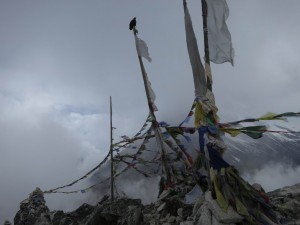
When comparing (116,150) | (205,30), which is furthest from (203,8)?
(116,150)

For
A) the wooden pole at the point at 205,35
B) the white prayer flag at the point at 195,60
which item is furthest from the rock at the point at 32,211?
the wooden pole at the point at 205,35

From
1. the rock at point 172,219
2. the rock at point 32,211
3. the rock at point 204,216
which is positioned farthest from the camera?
the rock at point 32,211

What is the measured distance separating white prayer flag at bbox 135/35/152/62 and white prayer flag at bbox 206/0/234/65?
7.79m

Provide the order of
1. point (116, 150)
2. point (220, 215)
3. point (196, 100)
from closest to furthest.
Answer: point (220, 215) → point (196, 100) → point (116, 150)

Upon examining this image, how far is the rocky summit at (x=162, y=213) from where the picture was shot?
790cm

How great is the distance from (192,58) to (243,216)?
A: 4998 mm

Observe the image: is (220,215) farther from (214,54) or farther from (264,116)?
(214,54)

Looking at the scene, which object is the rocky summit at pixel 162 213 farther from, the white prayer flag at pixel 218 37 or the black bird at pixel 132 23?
the black bird at pixel 132 23

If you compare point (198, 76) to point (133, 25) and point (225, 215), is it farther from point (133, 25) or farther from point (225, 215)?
point (133, 25)

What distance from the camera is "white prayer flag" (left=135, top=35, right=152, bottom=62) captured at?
1728cm

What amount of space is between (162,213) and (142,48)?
370 inches

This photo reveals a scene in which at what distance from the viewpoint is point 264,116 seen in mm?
8273

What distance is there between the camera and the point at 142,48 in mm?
17406

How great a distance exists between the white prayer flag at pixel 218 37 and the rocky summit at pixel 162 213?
436cm
